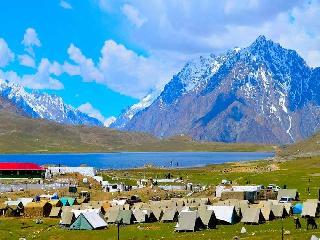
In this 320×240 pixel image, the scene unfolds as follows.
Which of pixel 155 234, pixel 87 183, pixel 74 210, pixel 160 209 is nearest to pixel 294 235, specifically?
pixel 155 234

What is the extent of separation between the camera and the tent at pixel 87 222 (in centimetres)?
8481

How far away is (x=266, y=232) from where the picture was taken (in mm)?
71375

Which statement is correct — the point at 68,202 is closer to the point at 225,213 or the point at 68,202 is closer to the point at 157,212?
the point at 157,212

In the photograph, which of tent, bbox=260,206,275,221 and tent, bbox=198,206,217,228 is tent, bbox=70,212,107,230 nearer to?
tent, bbox=198,206,217,228

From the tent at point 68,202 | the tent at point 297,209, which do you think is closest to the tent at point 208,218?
the tent at point 297,209

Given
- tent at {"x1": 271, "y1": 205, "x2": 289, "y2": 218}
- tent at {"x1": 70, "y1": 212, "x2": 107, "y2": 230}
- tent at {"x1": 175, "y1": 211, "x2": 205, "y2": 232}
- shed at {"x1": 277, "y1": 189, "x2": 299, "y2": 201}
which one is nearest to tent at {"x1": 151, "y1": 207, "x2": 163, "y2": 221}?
tent at {"x1": 70, "y1": 212, "x2": 107, "y2": 230}

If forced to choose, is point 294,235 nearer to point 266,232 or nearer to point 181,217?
point 266,232

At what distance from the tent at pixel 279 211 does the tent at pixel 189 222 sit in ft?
39.3

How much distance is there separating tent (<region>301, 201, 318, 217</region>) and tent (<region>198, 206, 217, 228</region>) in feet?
41.1

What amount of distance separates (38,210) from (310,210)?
1811 inches

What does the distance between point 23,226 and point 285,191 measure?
46.9 metres

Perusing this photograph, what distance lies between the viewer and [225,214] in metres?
84.5

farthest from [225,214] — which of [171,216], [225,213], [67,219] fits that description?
[67,219]

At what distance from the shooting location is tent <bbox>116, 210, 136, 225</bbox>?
291ft
